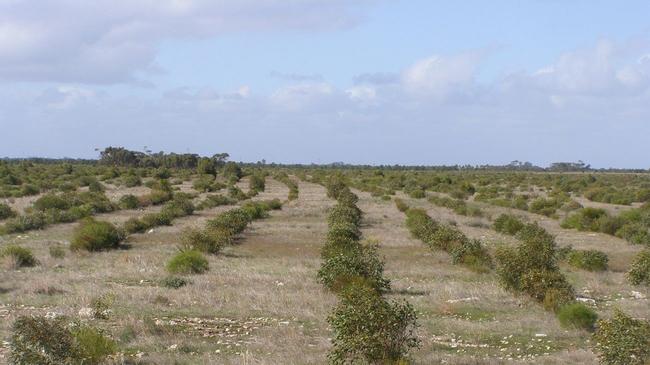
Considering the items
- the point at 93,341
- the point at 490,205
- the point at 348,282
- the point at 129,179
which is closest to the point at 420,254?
the point at 348,282

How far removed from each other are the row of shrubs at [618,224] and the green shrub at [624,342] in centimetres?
2129

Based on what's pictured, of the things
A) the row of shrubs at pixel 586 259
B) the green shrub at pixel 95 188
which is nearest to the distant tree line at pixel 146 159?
the green shrub at pixel 95 188

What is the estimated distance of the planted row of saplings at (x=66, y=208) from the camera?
33.3 metres

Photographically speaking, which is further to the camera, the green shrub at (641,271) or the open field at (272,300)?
the green shrub at (641,271)

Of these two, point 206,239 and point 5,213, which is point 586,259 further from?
point 5,213

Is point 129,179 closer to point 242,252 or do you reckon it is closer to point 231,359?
point 242,252

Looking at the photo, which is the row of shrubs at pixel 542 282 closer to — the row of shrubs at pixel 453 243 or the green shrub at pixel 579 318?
the green shrub at pixel 579 318

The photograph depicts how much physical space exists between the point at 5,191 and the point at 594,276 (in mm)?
49106

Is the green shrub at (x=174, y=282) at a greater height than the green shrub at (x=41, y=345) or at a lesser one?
lesser

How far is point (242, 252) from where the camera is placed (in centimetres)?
2722

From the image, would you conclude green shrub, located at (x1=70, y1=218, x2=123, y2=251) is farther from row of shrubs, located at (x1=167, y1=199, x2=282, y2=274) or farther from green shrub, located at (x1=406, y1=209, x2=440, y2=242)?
green shrub, located at (x1=406, y1=209, x2=440, y2=242)

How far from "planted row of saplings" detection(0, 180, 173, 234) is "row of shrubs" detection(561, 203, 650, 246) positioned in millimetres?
27687

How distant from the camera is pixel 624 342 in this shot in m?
9.66

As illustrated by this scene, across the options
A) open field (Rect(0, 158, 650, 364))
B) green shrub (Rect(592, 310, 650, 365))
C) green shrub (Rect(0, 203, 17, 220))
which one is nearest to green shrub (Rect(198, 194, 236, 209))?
green shrub (Rect(0, 203, 17, 220))
